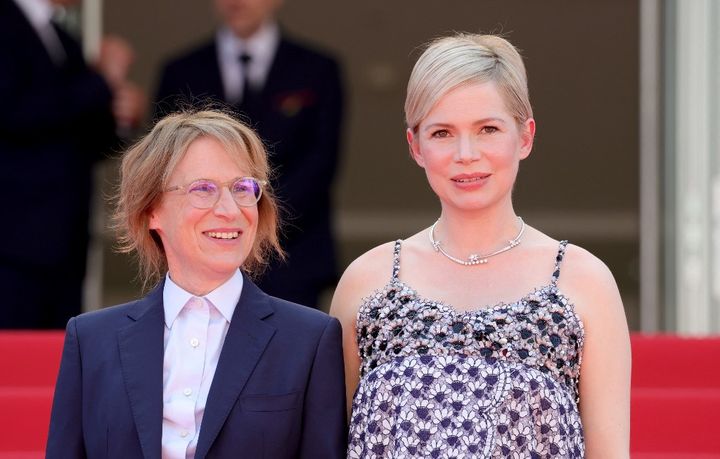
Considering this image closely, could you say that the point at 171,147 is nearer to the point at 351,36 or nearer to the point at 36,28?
the point at 36,28

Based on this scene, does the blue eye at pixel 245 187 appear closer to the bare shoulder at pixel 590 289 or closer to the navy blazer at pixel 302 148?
the bare shoulder at pixel 590 289

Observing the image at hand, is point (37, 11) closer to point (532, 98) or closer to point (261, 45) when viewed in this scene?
point (261, 45)

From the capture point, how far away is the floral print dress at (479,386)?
2.69 metres

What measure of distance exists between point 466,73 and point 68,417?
1.05m

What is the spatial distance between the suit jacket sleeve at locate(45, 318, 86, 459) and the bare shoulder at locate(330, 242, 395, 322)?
1.84ft

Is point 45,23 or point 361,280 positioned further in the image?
point 45,23

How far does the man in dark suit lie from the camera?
562 cm

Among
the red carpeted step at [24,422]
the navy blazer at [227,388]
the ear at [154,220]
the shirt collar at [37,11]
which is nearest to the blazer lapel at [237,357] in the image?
the navy blazer at [227,388]

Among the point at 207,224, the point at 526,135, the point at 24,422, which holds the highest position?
the point at 526,135

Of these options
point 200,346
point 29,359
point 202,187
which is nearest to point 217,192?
point 202,187

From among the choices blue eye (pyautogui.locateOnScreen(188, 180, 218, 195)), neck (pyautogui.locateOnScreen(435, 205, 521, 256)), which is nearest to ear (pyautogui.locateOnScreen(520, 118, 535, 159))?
neck (pyautogui.locateOnScreen(435, 205, 521, 256))

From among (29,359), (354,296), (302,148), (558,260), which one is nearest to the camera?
(558,260)

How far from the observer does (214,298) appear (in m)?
2.81

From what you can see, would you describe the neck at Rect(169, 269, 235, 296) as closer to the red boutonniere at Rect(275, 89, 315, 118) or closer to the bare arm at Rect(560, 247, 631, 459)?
the bare arm at Rect(560, 247, 631, 459)
